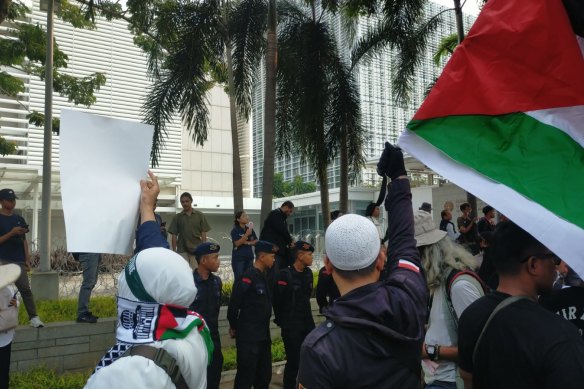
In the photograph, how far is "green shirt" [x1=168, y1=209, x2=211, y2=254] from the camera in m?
9.71

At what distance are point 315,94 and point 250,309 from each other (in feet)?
25.8

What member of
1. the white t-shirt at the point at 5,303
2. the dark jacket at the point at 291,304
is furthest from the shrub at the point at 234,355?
the white t-shirt at the point at 5,303

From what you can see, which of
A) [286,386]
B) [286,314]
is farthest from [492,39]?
[286,386]

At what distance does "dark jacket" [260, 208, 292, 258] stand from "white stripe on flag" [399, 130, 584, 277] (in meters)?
6.52

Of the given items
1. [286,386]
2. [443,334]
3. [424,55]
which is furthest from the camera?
[424,55]

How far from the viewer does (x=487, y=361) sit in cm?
199

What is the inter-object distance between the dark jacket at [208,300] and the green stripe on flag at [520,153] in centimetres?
397

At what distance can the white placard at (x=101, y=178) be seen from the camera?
2.27m

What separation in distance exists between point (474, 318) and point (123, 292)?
→ 1451 mm

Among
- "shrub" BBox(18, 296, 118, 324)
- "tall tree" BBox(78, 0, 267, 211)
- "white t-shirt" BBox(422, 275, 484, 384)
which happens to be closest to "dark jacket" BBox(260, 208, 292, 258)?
"shrub" BBox(18, 296, 118, 324)

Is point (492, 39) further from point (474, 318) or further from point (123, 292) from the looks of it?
point (123, 292)

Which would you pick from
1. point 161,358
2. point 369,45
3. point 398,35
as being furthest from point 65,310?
point 369,45

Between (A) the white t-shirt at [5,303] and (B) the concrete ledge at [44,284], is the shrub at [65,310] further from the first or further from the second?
(A) the white t-shirt at [5,303]

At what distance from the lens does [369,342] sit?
1776 mm
